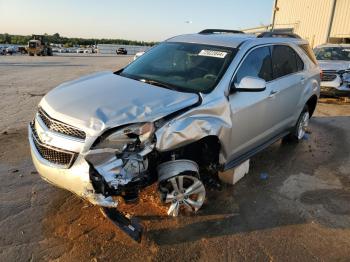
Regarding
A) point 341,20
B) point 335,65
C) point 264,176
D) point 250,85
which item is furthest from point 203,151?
point 341,20

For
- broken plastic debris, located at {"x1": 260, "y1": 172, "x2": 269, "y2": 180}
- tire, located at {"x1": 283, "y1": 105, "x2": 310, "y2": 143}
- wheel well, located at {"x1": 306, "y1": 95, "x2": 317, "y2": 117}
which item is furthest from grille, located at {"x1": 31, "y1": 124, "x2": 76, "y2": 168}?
wheel well, located at {"x1": 306, "y1": 95, "x2": 317, "y2": 117}

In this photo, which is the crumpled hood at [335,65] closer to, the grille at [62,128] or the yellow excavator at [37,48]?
the grille at [62,128]

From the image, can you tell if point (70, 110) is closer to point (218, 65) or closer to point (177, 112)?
point (177, 112)

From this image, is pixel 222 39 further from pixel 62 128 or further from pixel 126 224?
pixel 126 224

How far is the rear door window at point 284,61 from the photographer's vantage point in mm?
4941

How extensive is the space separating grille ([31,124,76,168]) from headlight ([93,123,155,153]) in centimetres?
26

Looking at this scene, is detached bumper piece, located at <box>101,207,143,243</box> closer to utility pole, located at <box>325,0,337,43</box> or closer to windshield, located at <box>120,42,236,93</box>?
windshield, located at <box>120,42,236,93</box>

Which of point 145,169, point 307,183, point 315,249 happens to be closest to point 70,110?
point 145,169

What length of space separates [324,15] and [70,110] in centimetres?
2525

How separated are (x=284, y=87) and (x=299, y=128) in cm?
162

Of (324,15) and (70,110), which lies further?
(324,15)

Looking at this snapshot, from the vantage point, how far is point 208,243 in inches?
132

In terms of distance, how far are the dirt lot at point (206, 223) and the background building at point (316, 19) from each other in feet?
68.8

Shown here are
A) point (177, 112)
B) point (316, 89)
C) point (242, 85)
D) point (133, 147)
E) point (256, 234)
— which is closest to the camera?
point (133, 147)
